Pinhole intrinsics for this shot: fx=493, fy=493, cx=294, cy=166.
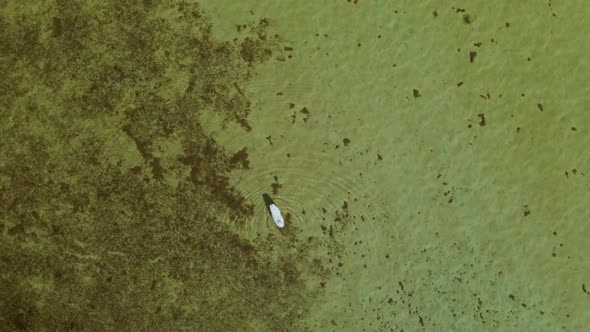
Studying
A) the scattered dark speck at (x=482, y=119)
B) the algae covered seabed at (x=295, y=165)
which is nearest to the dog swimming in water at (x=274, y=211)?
the algae covered seabed at (x=295, y=165)

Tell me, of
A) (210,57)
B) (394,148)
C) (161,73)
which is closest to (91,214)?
(161,73)

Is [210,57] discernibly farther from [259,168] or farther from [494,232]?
[494,232]

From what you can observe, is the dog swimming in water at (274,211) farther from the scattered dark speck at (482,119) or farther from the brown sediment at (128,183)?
the scattered dark speck at (482,119)

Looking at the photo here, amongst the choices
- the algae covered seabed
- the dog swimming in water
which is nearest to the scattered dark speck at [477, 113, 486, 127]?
the algae covered seabed

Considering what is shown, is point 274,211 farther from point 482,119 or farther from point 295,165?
point 482,119

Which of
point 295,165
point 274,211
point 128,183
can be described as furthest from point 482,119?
point 128,183

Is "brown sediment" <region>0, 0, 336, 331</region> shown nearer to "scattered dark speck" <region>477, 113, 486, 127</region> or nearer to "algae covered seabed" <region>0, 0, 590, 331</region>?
"algae covered seabed" <region>0, 0, 590, 331</region>
